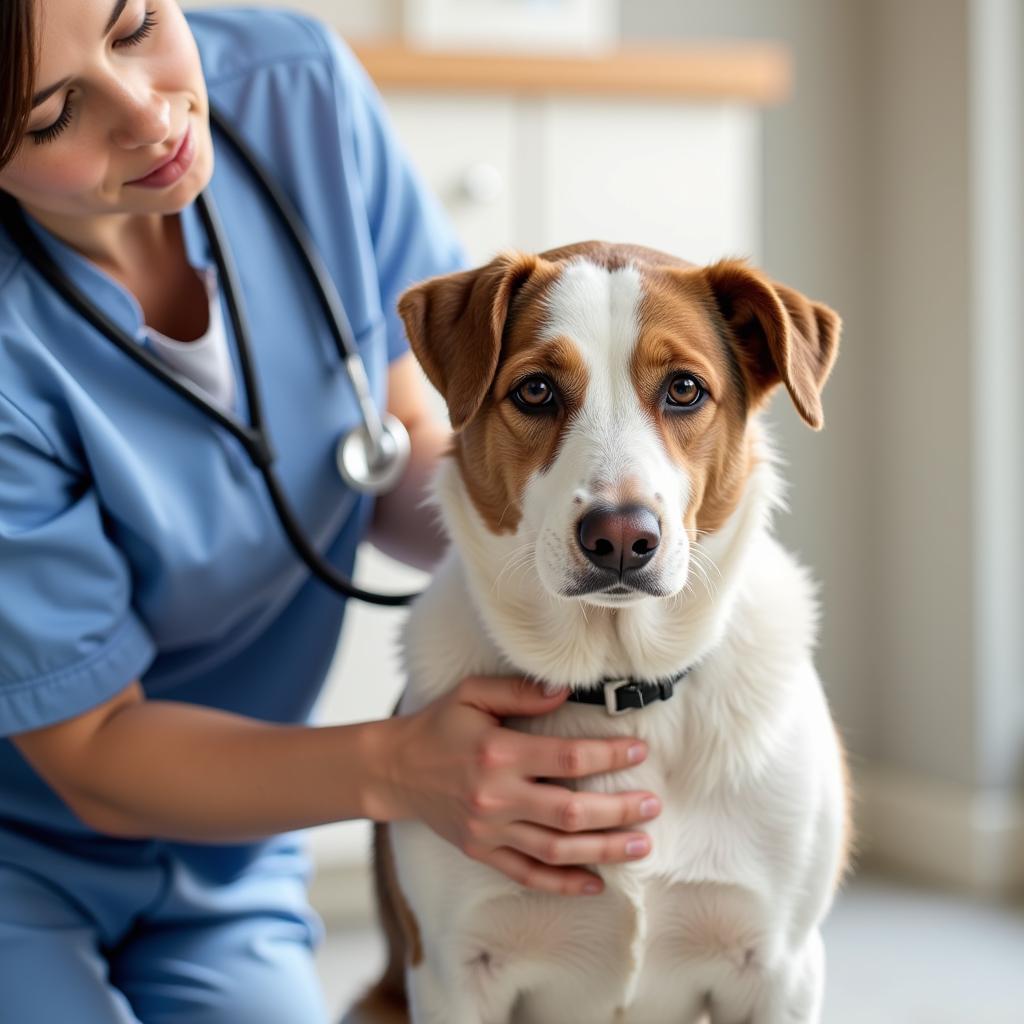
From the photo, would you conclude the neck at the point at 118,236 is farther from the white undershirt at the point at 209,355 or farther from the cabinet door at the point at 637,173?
the cabinet door at the point at 637,173

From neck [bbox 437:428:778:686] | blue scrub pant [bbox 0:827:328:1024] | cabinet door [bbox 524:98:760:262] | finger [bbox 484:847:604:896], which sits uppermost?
cabinet door [bbox 524:98:760:262]

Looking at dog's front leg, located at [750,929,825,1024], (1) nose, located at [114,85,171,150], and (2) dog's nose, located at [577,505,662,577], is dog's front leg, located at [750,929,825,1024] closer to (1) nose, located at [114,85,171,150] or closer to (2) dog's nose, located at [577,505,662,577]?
(2) dog's nose, located at [577,505,662,577]

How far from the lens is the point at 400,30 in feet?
8.52

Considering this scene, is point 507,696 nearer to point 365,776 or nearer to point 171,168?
point 365,776

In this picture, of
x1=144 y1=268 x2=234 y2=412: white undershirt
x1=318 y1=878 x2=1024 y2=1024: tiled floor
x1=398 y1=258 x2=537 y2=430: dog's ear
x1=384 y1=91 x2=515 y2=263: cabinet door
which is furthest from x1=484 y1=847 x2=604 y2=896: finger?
x1=384 y1=91 x2=515 y2=263: cabinet door

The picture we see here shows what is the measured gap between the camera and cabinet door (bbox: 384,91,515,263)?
2180 millimetres

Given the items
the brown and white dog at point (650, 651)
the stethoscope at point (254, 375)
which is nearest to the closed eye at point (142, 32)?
the stethoscope at point (254, 375)

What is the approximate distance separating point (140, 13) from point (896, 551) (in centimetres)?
207

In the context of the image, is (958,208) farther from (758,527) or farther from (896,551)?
(758,527)

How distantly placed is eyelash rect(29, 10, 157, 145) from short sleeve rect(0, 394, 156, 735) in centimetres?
23

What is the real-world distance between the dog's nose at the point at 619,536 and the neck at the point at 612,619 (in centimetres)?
13

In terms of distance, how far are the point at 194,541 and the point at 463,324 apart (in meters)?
0.35

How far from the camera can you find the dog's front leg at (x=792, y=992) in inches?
45.3

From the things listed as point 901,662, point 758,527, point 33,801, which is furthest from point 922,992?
point 33,801
